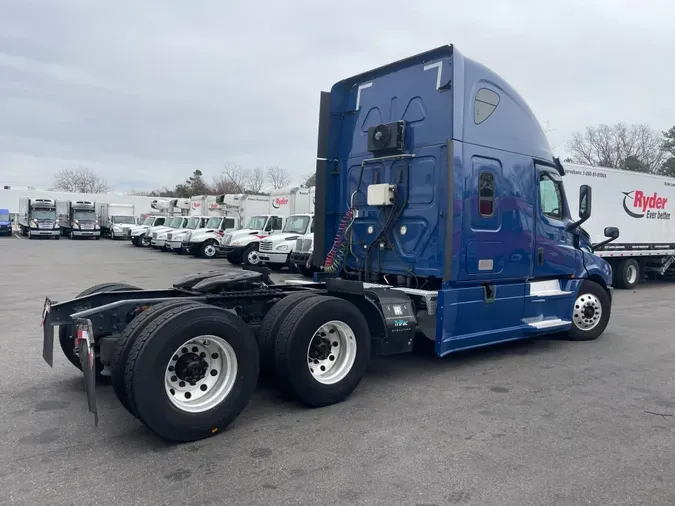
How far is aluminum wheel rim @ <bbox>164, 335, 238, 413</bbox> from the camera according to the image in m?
4.05

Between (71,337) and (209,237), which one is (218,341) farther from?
Answer: (209,237)

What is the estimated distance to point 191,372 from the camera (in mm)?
4109

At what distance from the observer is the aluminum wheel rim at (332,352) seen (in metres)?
4.88

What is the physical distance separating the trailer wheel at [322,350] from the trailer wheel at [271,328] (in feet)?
0.20

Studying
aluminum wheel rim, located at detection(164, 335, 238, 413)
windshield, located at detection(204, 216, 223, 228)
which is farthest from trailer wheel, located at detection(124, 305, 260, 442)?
windshield, located at detection(204, 216, 223, 228)

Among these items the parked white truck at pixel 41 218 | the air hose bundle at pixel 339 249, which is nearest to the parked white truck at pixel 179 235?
the parked white truck at pixel 41 218

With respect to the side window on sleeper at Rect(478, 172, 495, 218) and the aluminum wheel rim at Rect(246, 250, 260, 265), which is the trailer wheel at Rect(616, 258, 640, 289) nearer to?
the side window on sleeper at Rect(478, 172, 495, 218)

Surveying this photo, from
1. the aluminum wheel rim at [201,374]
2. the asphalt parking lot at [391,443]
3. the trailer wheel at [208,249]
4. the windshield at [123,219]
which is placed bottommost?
the asphalt parking lot at [391,443]

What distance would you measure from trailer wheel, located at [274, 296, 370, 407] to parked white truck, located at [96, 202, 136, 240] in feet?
127

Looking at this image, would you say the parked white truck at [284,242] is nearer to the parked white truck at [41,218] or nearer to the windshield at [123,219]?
the windshield at [123,219]

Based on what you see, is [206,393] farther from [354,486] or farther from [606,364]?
[606,364]

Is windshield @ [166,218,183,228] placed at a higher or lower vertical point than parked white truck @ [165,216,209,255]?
higher

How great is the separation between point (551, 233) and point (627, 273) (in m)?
10.0

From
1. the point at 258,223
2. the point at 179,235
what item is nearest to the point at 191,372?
the point at 258,223
